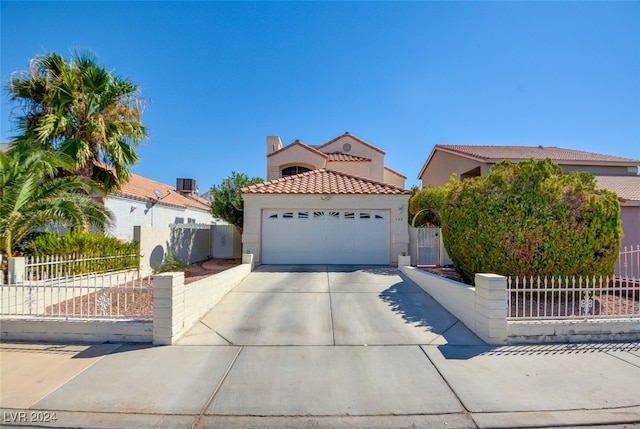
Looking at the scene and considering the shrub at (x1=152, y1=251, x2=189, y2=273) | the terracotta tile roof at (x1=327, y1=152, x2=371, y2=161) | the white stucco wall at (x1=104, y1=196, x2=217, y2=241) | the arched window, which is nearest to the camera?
the shrub at (x1=152, y1=251, x2=189, y2=273)

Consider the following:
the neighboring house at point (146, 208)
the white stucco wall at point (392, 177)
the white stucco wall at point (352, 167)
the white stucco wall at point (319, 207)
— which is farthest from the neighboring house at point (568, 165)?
the neighboring house at point (146, 208)

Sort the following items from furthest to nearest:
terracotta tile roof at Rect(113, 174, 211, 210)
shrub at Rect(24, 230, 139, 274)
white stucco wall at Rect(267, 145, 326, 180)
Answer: white stucco wall at Rect(267, 145, 326, 180)
terracotta tile roof at Rect(113, 174, 211, 210)
shrub at Rect(24, 230, 139, 274)

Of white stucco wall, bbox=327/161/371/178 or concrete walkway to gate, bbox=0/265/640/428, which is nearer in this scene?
concrete walkway to gate, bbox=0/265/640/428

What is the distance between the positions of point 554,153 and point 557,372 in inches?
767

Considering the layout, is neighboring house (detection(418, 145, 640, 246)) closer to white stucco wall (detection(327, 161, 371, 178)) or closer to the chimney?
white stucco wall (detection(327, 161, 371, 178))

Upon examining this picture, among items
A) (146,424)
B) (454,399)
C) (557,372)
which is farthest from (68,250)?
(557,372)

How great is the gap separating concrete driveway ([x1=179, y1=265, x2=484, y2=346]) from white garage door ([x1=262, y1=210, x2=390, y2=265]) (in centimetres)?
281

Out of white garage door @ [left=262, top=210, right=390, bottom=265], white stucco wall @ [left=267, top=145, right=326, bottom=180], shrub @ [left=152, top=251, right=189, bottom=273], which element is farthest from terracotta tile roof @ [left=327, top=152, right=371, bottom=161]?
shrub @ [left=152, top=251, right=189, bottom=273]

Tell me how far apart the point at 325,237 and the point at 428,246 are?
4373 mm

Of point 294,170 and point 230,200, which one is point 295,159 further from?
point 230,200

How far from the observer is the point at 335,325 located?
6.24 metres

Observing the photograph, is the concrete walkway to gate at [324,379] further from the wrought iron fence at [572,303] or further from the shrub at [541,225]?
the shrub at [541,225]

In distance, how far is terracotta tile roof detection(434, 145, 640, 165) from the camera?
1702cm

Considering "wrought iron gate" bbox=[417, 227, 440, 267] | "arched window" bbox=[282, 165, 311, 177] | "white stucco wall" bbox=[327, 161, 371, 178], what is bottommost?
"wrought iron gate" bbox=[417, 227, 440, 267]
